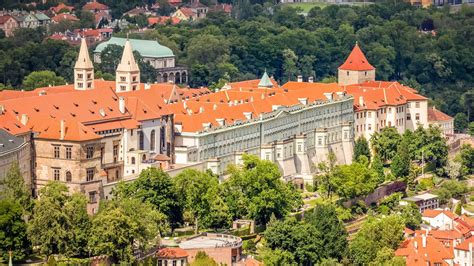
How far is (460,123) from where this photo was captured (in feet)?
562

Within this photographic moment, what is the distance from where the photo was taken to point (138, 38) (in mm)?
189750

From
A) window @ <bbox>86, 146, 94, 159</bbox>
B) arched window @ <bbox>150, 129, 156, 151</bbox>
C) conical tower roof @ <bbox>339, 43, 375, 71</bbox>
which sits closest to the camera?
window @ <bbox>86, 146, 94, 159</bbox>

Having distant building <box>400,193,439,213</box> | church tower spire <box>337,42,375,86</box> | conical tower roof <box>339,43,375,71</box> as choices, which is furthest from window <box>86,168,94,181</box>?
conical tower roof <box>339,43,375,71</box>

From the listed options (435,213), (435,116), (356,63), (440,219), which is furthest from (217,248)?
(356,63)

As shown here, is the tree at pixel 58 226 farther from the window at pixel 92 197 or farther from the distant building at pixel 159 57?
the distant building at pixel 159 57

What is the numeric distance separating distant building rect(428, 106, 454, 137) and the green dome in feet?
105

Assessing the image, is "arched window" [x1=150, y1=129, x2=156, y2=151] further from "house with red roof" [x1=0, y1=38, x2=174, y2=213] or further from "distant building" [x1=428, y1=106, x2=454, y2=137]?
"distant building" [x1=428, y1=106, x2=454, y2=137]

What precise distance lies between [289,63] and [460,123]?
24606 mm

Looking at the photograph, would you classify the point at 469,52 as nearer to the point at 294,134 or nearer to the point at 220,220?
the point at 294,134

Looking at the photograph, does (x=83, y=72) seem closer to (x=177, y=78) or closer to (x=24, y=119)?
(x=24, y=119)

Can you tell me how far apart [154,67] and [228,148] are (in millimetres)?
49304

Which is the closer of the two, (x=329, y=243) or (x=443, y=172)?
(x=329, y=243)

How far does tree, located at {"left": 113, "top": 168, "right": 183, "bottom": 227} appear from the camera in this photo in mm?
110188

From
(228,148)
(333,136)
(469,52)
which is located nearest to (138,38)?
(469,52)
